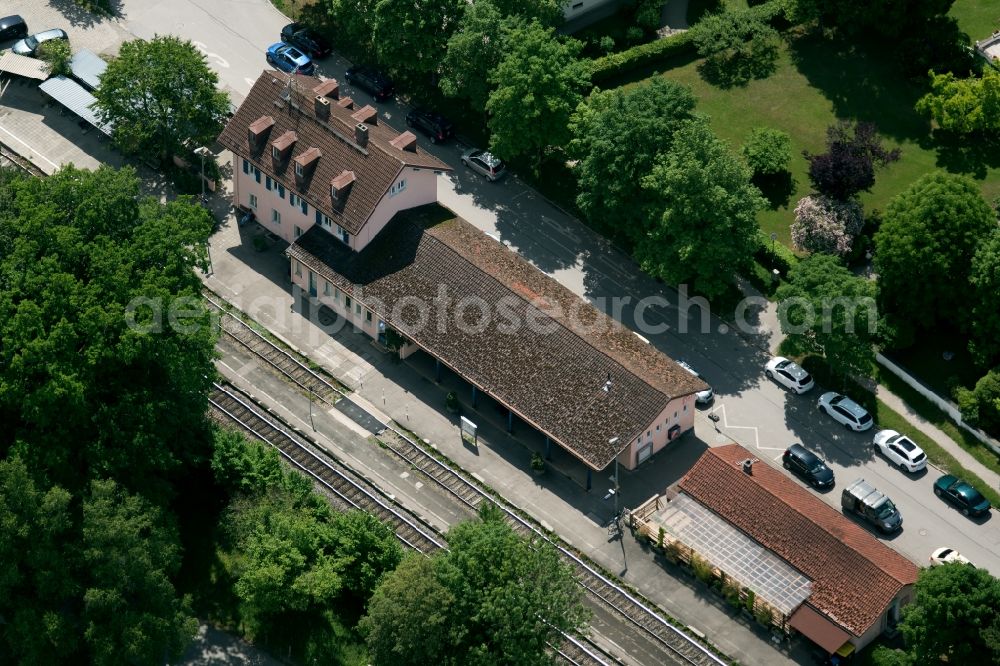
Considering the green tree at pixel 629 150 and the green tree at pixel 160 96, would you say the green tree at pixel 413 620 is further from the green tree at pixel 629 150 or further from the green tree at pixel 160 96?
the green tree at pixel 160 96

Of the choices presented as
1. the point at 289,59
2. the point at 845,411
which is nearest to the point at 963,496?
the point at 845,411

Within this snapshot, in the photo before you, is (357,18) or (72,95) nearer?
(357,18)

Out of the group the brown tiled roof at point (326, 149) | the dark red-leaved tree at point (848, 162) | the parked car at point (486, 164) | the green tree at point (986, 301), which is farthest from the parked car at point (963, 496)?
the parked car at point (486, 164)

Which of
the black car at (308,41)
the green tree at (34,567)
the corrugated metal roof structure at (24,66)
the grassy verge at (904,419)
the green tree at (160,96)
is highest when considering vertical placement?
the grassy verge at (904,419)

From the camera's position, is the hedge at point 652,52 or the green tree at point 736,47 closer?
the hedge at point 652,52

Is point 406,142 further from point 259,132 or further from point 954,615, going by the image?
point 954,615

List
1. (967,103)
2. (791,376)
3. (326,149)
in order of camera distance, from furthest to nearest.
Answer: (967,103) → (326,149) → (791,376)
